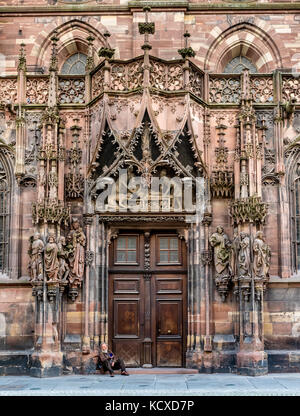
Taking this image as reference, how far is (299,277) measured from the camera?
53.6ft

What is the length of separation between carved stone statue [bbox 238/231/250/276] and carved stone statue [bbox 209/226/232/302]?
440 millimetres

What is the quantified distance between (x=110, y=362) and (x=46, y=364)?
156 centimetres

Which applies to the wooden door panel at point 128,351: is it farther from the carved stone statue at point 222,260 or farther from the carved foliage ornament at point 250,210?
the carved foliage ornament at point 250,210

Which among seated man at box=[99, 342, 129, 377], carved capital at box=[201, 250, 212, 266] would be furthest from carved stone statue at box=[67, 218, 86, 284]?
carved capital at box=[201, 250, 212, 266]

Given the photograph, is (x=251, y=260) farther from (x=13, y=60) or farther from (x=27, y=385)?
(x=13, y=60)

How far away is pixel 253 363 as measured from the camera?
15.0 meters

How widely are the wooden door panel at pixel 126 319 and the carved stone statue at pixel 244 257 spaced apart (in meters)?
2.97

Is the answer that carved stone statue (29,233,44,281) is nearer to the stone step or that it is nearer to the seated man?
the seated man

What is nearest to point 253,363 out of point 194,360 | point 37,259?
point 194,360

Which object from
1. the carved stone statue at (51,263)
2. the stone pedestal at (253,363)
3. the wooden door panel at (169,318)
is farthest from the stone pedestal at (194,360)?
the carved stone statue at (51,263)

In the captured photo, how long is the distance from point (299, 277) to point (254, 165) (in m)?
3.19

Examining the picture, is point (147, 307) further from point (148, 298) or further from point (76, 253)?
point (76, 253)

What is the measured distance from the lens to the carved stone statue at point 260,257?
15.4m

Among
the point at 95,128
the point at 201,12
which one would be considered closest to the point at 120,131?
the point at 95,128
